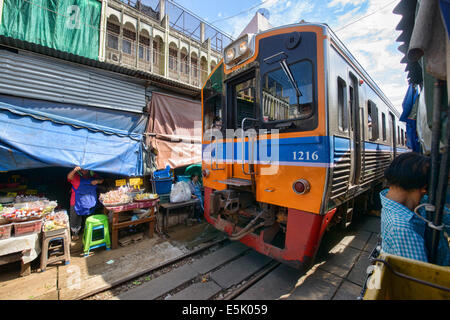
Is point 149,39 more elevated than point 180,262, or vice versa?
point 149,39

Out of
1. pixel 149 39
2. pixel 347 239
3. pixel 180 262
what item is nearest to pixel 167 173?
pixel 180 262

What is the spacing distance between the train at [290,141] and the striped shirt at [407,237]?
2.79ft

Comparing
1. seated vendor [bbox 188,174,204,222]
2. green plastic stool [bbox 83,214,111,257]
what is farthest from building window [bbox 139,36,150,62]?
green plastic stool [bbox 83,214,111,257]

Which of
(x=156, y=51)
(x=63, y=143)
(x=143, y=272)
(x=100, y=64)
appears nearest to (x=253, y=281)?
(x=143, y=272)

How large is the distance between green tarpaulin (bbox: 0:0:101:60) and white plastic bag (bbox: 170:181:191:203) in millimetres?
4896

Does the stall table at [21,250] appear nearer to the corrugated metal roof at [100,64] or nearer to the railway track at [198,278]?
the railway track at [198,278]

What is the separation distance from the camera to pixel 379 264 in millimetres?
1314

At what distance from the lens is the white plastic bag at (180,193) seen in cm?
541

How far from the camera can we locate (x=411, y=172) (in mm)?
1645

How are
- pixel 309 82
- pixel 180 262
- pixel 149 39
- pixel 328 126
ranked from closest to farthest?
pixel 328 126
pixel 309 82
pixel 180 262
pixel 149 39

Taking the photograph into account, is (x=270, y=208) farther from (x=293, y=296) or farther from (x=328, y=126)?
(x=328, y=126)

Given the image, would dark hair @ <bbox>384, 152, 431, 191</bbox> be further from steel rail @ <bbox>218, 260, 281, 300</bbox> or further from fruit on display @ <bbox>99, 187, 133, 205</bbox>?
fruit on display @ <bbox>99, 187, 133, 205</bbox>

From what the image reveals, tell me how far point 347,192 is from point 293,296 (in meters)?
1.82

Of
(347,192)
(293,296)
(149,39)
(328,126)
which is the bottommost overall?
(293,296)
